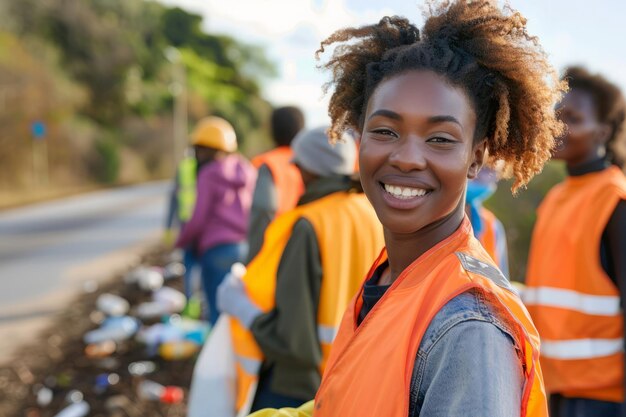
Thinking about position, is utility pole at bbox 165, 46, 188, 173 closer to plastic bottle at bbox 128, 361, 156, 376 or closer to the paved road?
the paved road

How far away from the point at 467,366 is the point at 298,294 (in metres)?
1.64

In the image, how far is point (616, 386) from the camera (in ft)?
8.81

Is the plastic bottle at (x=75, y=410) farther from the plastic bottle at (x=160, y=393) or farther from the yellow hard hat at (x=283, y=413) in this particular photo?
the yellow hard hat at (x=283, y=413)

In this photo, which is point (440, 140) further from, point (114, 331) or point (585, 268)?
point (114, 331)

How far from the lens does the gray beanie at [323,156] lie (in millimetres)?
3154

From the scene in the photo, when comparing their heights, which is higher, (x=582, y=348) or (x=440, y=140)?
(x=440, y=140)

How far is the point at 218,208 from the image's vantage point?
6.00 metres

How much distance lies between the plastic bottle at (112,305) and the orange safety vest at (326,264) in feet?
14.7

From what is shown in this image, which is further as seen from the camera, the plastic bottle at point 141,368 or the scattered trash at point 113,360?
the plastic bottle at point 141,368

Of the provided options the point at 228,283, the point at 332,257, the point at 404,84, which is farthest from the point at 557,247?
the point at 404,84

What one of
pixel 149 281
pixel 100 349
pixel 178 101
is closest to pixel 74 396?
pixel 100 349

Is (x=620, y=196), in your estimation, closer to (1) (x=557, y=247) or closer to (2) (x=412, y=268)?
(1) (x=557, y=247)

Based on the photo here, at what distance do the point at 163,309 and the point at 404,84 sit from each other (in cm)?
604

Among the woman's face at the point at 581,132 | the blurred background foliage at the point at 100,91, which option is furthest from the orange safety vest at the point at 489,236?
the blurred background foliage at the point at 100,91
